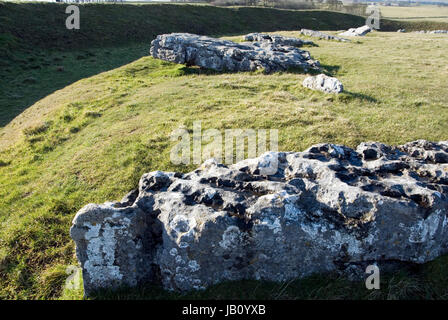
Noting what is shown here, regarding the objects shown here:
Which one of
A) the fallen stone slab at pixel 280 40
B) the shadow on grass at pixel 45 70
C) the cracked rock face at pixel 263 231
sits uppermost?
the fallen stone slab at pixel 280 40

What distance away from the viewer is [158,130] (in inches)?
581

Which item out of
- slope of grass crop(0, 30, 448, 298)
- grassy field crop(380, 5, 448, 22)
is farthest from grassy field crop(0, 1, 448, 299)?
grassy field crop(380, 5, 448, 22)

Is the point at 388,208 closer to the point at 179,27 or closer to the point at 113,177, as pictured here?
Result: the point at 113,177

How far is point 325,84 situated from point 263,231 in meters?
14.0

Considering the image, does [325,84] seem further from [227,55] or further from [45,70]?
[45,70]

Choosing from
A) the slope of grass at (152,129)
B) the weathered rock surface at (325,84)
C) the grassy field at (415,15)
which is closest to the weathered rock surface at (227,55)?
the slope of grass at (152,129)

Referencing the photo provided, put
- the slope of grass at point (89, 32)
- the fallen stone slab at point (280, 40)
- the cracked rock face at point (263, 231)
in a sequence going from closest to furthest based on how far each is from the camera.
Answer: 1. the cracked rock face at point (263, 231)
2. the slope of grass at point (89, 32)
3. the fallen stone slab at point (280, 40)

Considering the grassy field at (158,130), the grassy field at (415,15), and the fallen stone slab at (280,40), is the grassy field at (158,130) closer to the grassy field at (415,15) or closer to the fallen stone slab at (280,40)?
the fallen stone slab at (280,40)

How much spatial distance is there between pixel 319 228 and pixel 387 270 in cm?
166

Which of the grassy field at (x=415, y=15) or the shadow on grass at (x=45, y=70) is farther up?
the grassy field at (x=415, y=15)

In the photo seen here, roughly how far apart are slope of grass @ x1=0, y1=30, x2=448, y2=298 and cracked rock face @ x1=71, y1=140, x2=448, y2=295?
410 mm

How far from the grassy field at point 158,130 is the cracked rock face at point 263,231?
35 centimetres

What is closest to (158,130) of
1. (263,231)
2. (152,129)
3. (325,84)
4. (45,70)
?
(152,129)

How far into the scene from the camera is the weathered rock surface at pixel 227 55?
23859 millimetres
